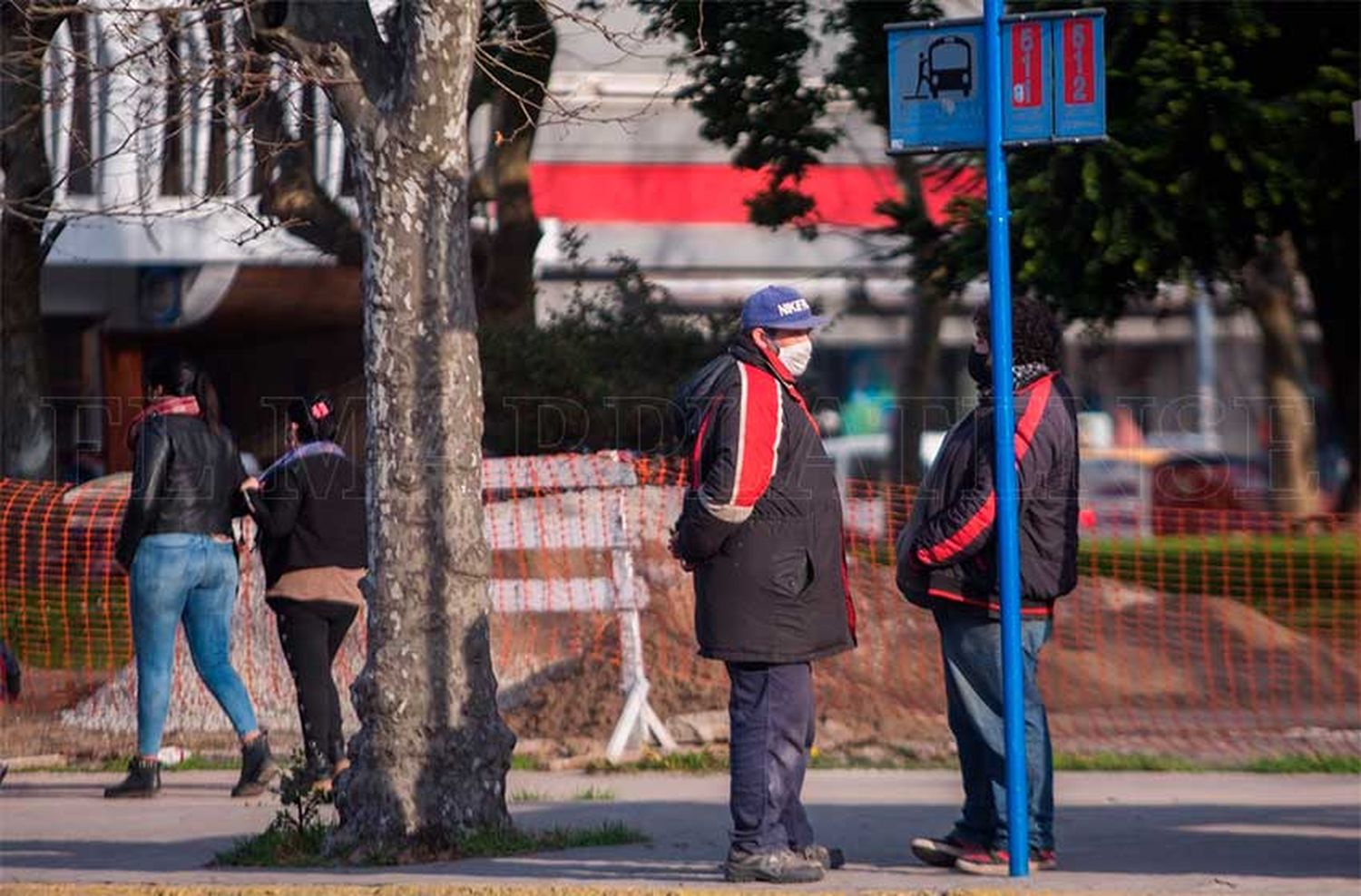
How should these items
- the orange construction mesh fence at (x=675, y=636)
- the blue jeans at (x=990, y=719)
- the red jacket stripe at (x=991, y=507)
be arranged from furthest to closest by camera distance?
the orange construction mesh fence at (x=675, y=636)
the blue jeans at (x=990, y=719)
the red jacket stripe at (x=991, y=507)

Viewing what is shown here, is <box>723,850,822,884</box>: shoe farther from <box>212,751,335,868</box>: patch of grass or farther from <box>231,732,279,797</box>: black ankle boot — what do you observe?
<box>231,732,279,797</box>: black ankle boot

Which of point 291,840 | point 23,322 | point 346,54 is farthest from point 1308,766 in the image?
point 23,322

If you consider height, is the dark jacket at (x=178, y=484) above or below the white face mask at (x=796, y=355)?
below

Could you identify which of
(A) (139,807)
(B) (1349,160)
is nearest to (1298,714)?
(B) (1349,160)

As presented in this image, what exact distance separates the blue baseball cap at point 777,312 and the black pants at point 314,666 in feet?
10.1

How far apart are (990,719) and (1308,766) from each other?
152 inches

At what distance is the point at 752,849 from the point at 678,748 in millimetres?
3752

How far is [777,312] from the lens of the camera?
6738 millimetres

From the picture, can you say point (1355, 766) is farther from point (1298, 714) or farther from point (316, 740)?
point (316, 740)

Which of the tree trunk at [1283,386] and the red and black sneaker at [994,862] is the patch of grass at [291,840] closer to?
the red and black sneaker at [994,862]

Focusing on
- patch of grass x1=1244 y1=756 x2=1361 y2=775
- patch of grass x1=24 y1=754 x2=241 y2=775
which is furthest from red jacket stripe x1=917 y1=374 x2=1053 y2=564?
patch of grass x1=24 y1=754 x2=241 y2=775

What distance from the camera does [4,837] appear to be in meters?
8.34

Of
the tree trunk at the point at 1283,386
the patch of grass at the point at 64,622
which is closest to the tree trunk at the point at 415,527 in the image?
the patch of grass at the point at 64,622

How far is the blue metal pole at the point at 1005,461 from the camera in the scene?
6.50 m
